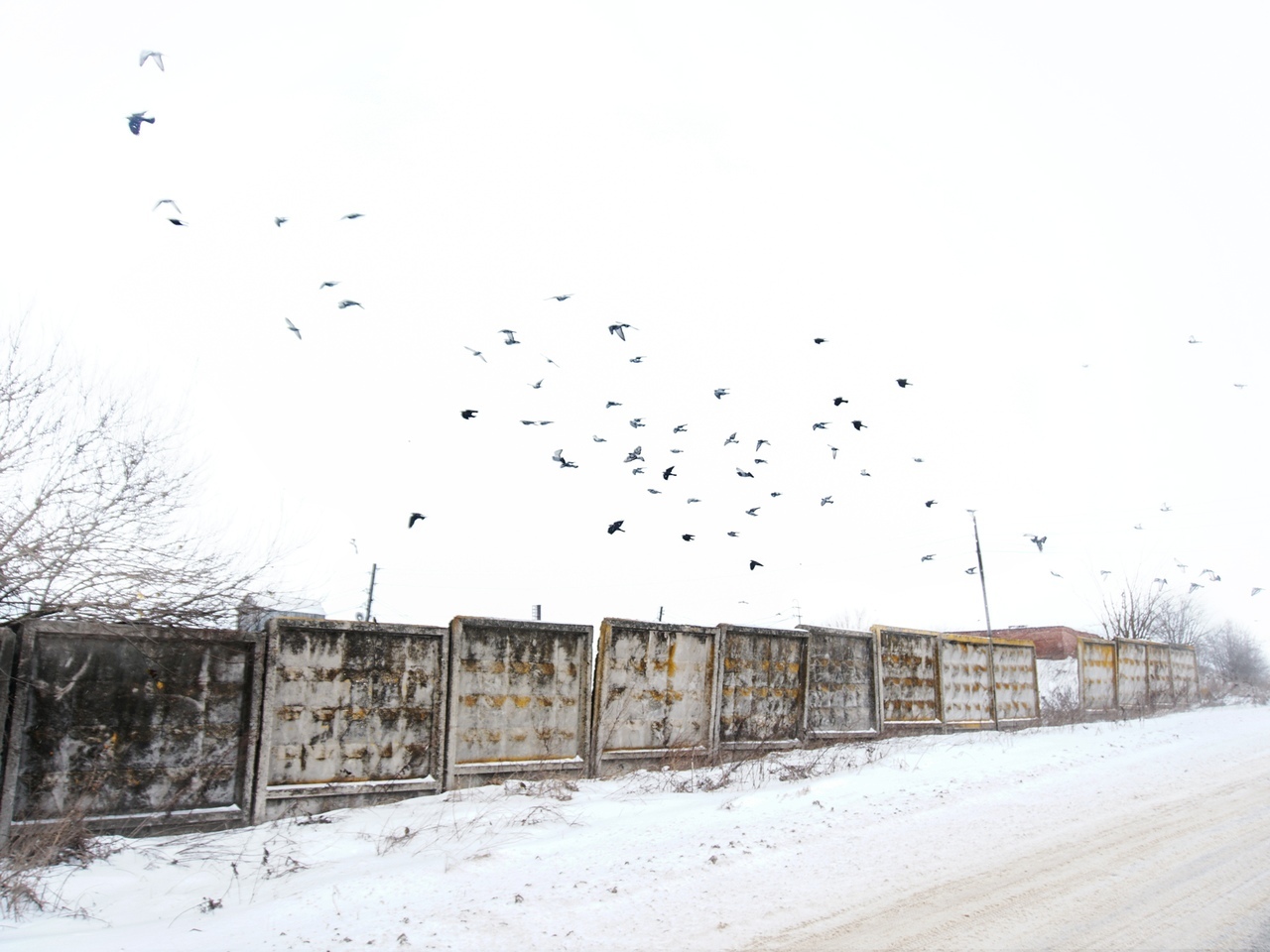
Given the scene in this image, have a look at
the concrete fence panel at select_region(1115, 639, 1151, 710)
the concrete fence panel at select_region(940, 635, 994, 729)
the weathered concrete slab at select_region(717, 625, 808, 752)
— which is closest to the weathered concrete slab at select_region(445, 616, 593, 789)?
the weathered concrete slab at select_region(717, 625, 808, 752)

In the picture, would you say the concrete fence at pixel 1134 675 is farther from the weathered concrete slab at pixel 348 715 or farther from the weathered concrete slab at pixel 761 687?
the weathered concrete slab at pixel 348 715

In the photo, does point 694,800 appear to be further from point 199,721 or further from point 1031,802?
point 199,721

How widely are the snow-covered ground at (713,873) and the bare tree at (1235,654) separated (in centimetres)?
8909

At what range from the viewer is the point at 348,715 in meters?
7.93

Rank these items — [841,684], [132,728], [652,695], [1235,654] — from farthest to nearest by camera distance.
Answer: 1. [1235,654]
2. [841,684]
3. [652,695]
4. [132,728]

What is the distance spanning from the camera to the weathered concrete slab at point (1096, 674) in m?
19.5

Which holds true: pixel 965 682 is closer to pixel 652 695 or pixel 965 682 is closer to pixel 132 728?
pixel 652 695

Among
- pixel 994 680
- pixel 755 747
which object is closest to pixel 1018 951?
pixel 755 747

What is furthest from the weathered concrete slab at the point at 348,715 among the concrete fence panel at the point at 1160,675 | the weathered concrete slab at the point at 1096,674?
the concrete fence panel at the point at 1160,675

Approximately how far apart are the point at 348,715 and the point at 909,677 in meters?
9.64

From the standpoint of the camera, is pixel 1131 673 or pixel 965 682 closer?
pixel 965 682

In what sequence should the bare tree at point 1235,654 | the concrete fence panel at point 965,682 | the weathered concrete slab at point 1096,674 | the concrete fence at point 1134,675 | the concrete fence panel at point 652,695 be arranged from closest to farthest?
the concrete fence panel at point 652,695
the concrete fence panel at point 965,682
the weathered concrete slab at point 1096,674
the concrete fence at point 1134,675
the bare tree at point 1235,654

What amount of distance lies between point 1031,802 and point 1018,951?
4.54 metres

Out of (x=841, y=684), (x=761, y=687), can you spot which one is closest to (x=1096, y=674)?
(x=841, y=684)
